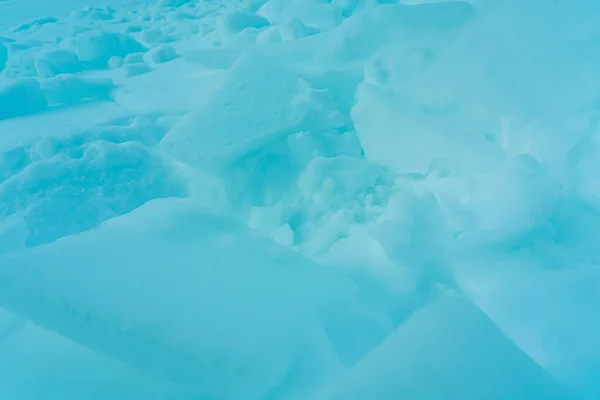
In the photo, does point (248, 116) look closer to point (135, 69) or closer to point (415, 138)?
point (415, 138)

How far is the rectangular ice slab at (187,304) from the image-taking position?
0.86 m

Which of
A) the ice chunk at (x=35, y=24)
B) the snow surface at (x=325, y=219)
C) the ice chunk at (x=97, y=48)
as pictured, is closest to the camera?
the snow surface at (x=325, y=219)

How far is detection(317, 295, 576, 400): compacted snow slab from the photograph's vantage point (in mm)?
763

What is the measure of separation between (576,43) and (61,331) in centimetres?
206

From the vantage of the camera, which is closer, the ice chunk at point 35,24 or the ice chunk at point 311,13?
the ice chunk at point 311,13

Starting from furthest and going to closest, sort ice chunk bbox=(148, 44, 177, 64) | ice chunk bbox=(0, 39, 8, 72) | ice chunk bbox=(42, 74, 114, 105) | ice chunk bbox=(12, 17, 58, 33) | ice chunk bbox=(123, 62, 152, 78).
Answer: ice chunk bbox=(12, 17, 58, 33)
ice chunk bbox=(0, 39, 8, 72)
ice chunk bbox=(148, 44, 177, 64)
ice chunk bbox=(123, 62, 152, 78)
ice chunk bbox=(42, 74, 114, 105)

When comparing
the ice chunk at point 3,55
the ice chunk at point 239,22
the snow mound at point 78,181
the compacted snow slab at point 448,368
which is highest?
the compacted snow slab at point 448,368

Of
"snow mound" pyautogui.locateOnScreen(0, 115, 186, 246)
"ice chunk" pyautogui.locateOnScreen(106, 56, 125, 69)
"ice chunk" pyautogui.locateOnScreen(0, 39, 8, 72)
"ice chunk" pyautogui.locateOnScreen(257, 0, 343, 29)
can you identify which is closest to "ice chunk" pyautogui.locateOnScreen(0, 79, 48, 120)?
"snow mound" pyautogui.locateOnScreen(0, 115, 186, 246)

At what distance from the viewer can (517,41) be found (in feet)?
5.86

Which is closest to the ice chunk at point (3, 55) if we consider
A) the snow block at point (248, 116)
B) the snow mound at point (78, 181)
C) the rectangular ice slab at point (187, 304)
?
the snow mound at point (78, 181)

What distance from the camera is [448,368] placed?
79 centimetres

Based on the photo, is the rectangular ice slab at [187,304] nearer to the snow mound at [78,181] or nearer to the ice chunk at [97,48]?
the snow mound at [78,181]

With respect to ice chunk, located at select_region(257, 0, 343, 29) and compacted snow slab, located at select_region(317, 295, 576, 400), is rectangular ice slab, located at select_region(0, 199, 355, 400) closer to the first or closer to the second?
compacted snow slab, located at select_region(317, 295, 576, 400)

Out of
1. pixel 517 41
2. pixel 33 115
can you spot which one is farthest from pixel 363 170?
pixel 33 115
